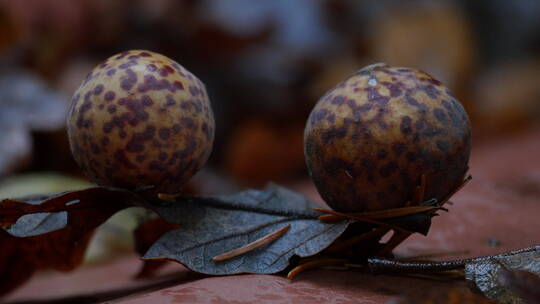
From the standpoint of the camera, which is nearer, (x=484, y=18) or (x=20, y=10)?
(x=20, y=10)

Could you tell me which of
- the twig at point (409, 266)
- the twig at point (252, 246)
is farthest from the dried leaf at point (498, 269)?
the twig at point (252, 246)

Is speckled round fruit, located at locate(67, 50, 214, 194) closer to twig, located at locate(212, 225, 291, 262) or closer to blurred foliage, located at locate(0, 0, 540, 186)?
twig, located at locate(212, 225, 291, 262)

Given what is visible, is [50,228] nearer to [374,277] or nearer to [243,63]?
[374,277]

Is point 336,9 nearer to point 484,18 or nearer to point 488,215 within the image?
point 484,18

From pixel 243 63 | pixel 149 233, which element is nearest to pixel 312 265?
pixel 149 233

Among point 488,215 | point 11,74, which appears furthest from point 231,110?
point 488,215

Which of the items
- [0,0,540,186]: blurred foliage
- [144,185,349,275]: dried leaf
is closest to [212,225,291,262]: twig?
[144,185,349,275]: dried leaf
